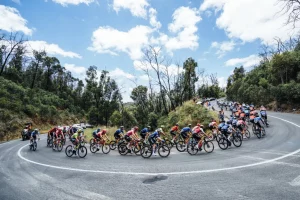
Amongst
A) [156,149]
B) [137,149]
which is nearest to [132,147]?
[137,149]

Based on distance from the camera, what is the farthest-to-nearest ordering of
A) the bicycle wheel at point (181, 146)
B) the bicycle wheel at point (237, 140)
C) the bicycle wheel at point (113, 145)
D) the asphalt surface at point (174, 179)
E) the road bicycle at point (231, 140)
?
the bicycle wheel at point (113, 145)
the bicycle wheel at point (181, 146)
the bicycle wheel at point (237, 140)
the road bicycle at point (231, 140)
the asphalt surface at point (174, 179)

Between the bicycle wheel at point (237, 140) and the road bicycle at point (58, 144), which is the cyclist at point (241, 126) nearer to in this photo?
the bicycle wheel at point (237, 140)

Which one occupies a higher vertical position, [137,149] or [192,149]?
[192,149]

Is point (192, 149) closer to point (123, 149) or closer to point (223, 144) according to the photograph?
point (223, 144)

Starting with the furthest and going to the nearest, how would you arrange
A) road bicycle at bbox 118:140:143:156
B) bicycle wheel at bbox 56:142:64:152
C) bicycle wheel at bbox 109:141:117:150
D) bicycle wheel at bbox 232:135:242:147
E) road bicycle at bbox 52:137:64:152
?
road bicycle at bbox 52:137:64:152 → bicycle wheel at bbox 56:142:64:152 → bicycle wheel at bbox 109:141:117:150 → road bicycle at bbox 118:140:143:156 → bicycle wheel at bbox 232:135:242:147

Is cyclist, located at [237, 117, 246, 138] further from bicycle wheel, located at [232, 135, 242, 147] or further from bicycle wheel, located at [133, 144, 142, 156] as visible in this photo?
bicycle wheel, located at [133, 144, 142, 156]

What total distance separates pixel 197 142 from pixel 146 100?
59070mm

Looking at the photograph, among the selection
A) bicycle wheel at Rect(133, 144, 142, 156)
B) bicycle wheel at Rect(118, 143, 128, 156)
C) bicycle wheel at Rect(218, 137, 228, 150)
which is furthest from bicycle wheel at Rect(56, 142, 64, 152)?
bicycle wheel at Rect(218, 137, 228, 150)

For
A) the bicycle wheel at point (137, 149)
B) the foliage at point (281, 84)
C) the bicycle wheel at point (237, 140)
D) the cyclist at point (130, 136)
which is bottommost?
the bicycle wheel at point (137, 149)

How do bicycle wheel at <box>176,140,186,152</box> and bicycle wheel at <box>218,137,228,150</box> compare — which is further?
bicycle wheel at <box>176,140,186,152</box>

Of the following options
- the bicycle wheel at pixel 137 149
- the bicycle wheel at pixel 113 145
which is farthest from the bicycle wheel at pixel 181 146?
the bicycle wheel at pixel 113 145

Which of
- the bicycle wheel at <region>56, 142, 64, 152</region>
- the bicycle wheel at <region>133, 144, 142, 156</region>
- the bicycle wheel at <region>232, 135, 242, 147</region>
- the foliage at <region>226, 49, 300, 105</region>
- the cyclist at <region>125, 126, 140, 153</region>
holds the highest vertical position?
the foliage at <region>226, 49, 300, 105</region>

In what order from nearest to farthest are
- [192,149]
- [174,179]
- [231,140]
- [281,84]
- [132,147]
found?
[174,179], [192,149], [231,140], [132,147], [281,84]

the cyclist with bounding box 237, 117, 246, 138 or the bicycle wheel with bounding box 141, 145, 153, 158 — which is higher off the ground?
the cyclist with bounding box 237, 117, 246, 138
